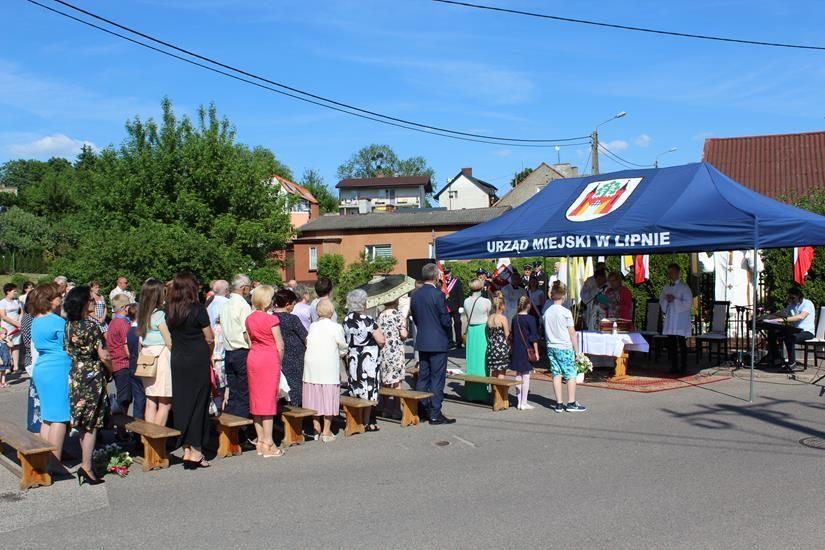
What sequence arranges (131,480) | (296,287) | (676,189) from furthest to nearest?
(676,189) → (296,287) → (131,480)

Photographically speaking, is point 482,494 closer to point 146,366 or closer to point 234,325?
point 234,325

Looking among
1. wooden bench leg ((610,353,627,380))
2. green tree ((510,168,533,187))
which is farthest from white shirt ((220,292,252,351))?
green tree ((510,168,533,187))

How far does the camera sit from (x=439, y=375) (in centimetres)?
960

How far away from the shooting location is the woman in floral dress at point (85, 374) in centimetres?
697

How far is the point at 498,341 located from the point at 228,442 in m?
4.28

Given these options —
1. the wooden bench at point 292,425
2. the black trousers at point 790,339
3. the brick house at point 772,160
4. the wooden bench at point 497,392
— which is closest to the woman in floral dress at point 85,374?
the wooden bench at point 292,425

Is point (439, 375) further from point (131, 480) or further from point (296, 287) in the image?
point (131, 480)

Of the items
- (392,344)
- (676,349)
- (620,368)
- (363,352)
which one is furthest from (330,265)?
(363,352)

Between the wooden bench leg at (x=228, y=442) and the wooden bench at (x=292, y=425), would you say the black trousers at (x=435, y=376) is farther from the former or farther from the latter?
the wooden bench leg at (x=228, y=442)

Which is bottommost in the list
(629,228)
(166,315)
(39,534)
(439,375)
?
(39,534)

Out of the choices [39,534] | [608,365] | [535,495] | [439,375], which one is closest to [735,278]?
[608,365]

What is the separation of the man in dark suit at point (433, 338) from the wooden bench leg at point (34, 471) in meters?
4.48

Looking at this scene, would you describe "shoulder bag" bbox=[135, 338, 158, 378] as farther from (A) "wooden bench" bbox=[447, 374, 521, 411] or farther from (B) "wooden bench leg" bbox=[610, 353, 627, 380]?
(B) "wooden bench leg" bbox=[610, 353, 627, 380]

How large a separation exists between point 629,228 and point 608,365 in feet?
8.81
